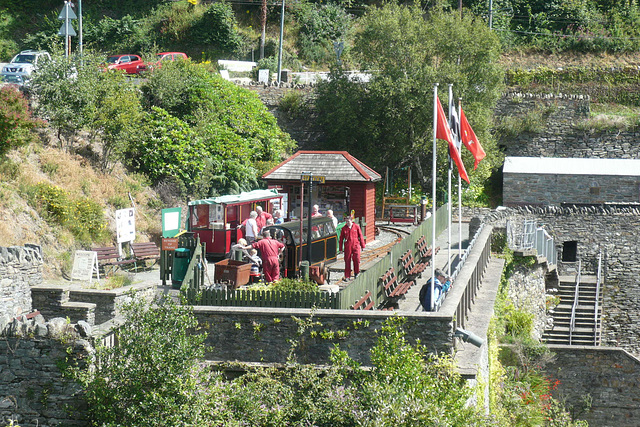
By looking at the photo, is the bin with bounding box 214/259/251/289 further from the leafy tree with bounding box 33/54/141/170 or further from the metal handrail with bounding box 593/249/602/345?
the metal handrail with bounding box 593/249/602/345

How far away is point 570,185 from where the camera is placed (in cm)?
3712

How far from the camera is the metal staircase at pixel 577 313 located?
28141 millimetres

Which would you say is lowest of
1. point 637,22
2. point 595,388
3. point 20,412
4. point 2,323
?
point 595,388

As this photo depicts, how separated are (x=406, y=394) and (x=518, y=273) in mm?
14660

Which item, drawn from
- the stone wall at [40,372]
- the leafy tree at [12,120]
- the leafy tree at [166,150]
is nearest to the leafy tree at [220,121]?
the leafy tree at [166,150]

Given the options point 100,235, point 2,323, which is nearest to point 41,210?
point 100,235

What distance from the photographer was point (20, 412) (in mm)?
12250

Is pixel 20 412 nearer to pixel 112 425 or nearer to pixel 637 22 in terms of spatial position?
pixel 112 425

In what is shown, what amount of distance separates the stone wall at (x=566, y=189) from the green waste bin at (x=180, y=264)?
22360 mm

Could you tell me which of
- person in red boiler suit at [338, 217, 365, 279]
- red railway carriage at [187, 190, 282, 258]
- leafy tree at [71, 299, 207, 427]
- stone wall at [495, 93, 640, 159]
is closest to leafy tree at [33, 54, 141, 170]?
red railway carriage at [187, 190, 282, 258]

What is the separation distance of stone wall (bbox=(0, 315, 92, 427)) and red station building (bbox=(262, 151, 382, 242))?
1435cm

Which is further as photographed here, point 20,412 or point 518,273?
point 518,273

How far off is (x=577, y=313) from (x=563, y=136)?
42.2 feet

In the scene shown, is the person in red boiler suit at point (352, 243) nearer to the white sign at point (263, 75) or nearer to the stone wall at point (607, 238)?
the stone wall at point (607, 238)
